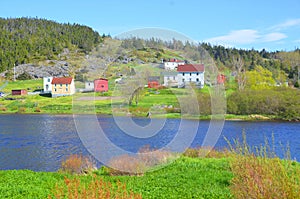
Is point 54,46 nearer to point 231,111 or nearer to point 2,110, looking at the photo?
point 2,110

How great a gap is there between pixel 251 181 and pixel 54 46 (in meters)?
123

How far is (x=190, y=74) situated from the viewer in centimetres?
2841

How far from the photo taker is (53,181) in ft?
38.5

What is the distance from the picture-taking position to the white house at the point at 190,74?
24.0 m

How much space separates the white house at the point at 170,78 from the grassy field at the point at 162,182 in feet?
48.0

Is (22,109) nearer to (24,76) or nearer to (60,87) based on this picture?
(60,87)

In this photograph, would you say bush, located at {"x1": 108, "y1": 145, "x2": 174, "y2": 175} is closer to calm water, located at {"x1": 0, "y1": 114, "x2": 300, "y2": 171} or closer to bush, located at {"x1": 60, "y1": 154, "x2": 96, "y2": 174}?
bush, located at {"x1": 60, "y1": 154, "x2": 96, "y2": 174}

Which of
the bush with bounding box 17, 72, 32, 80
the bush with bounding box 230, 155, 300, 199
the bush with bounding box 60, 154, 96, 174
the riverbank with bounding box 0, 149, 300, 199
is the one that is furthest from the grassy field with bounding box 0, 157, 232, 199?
the bush with bounding box 17, 72, 32, 80

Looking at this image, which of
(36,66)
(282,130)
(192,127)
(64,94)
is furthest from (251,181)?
(36,66)

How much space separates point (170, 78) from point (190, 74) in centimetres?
253

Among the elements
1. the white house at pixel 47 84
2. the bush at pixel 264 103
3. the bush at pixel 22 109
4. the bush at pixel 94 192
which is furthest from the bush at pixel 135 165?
the white house at pixel 47 84

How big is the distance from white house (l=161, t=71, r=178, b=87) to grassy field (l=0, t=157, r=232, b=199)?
14.6 m

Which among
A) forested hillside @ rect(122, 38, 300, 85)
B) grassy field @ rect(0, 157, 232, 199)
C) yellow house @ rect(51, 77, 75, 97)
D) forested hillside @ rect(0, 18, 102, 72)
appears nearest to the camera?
grassy field @ rect(0, 157, 232, 199)

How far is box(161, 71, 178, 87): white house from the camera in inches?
1115
